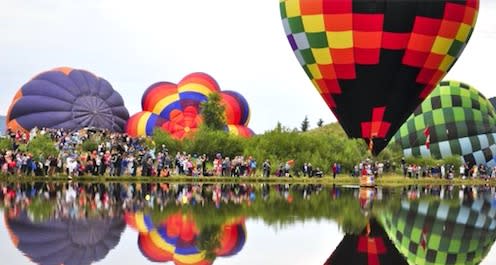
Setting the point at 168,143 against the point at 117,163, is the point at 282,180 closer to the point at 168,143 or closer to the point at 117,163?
the point at 117,163

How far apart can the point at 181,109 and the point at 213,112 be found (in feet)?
8.39

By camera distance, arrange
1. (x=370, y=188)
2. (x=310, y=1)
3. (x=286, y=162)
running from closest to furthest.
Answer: (x=310, y=1) < (x=370, y=188) < (x=286, y=162)

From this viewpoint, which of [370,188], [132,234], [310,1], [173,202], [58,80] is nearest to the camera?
[132,234]

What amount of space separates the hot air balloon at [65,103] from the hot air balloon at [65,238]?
34.4m

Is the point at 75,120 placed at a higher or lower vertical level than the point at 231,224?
A: higher

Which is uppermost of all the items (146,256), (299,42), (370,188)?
(299,42)

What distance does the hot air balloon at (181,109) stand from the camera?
54.6 m

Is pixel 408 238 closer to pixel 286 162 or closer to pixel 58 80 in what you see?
pixel 286 162

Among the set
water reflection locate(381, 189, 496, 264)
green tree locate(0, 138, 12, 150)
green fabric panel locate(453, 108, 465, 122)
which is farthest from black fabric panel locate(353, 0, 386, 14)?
green fabric panel locate(453, 108, 465, 122)

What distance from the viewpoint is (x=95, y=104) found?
177 ft

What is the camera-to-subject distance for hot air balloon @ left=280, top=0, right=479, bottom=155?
2705 cm

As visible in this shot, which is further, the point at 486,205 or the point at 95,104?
the point at 95,104

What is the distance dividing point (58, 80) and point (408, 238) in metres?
39.3

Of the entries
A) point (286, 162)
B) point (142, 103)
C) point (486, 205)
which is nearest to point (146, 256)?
point (486, 205)
